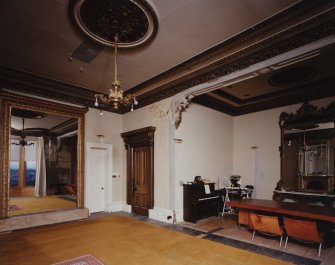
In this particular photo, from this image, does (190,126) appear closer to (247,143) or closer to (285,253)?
(247,143)

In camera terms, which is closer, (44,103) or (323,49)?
(323,49)

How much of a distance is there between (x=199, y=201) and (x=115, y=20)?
514 centimetres

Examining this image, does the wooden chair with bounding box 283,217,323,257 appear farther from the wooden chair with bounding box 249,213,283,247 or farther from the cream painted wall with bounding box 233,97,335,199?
the cream painted wall with bounding box 233,97,335,199

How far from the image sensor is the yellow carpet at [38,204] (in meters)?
5.73

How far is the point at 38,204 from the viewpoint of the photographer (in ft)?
20.0

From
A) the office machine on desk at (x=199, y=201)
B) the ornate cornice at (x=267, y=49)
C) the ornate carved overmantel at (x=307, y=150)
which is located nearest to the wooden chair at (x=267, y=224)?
the office machine on desk at (x=199, y=201)

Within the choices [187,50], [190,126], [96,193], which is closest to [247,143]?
[190,126]

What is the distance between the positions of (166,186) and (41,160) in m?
3.51

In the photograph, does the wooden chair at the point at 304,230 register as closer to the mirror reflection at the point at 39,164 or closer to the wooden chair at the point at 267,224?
the wooden chair at the point at 267,224

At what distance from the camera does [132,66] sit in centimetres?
554

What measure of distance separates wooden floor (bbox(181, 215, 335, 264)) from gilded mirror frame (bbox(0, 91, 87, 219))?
3606 mm

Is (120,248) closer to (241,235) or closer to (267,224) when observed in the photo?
(267,224)

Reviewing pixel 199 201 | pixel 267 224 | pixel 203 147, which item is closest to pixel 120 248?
pixel 267 224

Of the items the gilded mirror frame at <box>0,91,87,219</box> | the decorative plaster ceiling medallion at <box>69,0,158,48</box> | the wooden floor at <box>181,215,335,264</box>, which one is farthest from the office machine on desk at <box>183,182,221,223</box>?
the decorative plaster ceiling medallion at <box>69,0,158,48</box>
